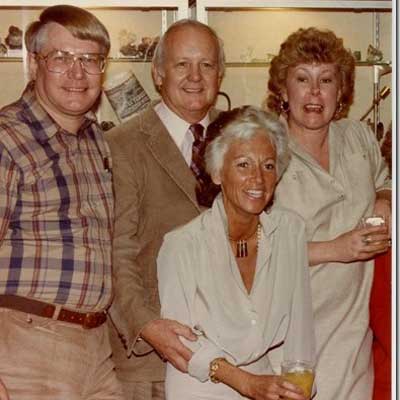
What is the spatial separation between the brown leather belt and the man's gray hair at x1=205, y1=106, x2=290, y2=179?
1.75 ft

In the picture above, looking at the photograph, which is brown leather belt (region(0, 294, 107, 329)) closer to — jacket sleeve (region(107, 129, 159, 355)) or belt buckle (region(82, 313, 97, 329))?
belt buckle (region(82, 313, 97, 329))

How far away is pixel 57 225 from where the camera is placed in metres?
2.16

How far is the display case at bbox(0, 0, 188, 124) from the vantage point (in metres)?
3.58

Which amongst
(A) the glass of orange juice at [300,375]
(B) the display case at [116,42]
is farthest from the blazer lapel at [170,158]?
(B) the display case at [116,42]

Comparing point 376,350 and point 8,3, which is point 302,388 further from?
point 8,3

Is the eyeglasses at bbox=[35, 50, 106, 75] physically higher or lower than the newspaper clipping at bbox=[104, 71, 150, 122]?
lower

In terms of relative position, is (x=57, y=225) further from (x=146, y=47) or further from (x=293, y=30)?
(x=293, y=30)

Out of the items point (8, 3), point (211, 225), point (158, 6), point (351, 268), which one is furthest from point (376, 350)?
point (8, 3)

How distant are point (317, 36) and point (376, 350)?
3.07ft

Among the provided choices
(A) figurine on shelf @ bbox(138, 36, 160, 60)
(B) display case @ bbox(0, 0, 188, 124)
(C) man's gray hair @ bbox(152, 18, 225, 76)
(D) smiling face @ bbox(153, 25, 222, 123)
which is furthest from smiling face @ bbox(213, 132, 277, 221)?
(A) figurine on shelf @ bbox(138, 36, 160, 60)

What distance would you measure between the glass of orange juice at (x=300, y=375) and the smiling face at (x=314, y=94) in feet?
2.43

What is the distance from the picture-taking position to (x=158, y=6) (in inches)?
130

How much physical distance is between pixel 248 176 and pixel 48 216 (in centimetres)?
54

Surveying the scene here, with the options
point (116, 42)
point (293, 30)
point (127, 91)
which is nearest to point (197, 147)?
point (127, 91)
